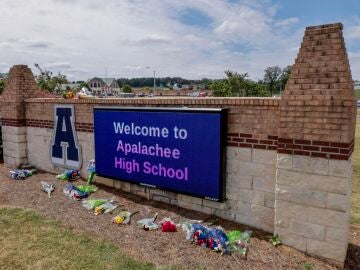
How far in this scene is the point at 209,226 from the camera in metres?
5.73

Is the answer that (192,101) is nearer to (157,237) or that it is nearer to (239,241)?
(157,237)

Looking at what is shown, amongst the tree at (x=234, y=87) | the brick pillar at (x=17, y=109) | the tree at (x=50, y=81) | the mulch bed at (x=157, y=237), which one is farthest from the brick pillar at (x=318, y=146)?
the tree at (x=234, y=87)

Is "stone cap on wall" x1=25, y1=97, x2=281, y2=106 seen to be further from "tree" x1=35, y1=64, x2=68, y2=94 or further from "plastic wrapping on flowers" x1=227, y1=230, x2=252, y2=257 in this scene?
"tree" x1=35, y1=64, x2=68, y2=94

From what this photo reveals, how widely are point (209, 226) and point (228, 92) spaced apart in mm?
32996

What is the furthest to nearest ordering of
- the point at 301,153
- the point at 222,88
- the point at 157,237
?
the point at 222,88 → the point at 157,237 → the point at 301,153

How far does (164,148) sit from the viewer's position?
6500mm

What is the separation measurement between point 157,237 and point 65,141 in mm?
4653

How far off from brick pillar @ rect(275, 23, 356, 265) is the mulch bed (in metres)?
0.42

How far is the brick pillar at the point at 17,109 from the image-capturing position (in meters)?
10.1

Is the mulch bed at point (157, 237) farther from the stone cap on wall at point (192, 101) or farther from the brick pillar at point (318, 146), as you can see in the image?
the stone cap on wall at point (192, 101)

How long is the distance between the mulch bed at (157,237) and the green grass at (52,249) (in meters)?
0.21

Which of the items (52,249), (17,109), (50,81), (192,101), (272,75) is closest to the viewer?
(52,249)

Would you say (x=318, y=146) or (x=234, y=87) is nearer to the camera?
(x=318, y=146)

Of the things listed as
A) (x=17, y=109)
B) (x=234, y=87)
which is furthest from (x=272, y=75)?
(x=17, y=109)
